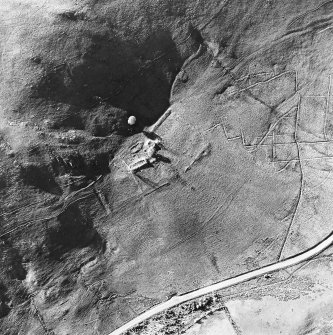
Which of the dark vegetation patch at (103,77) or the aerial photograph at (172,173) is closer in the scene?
the dark vegetation patch at (103,77)

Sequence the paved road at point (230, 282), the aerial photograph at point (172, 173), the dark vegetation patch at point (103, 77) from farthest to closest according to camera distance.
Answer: the paved road at point (230, 282) → the aerial photograph at point (172, 173) → the dark vegetation patch at point (103, 77)

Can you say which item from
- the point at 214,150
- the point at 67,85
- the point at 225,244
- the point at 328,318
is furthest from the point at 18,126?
the point at 328,318

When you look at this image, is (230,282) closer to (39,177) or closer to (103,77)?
(39,177)

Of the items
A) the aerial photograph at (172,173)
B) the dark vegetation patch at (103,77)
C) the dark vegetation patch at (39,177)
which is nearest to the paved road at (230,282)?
the aerial photograph at (172,173)

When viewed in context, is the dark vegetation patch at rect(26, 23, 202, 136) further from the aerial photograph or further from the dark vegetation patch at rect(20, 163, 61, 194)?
the dark vegetation patch at rect(20, 163, 61, 194)

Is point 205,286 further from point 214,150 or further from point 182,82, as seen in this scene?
point 182,82

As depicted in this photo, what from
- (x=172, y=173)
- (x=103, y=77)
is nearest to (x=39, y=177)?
(x=103, y=77)

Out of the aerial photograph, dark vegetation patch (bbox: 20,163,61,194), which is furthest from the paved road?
dark vegetation patch (bbox: 20,163,61,194)

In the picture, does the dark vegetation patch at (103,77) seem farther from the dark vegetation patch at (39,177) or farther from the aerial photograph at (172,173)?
the dark vegetation patch at (39,177)
